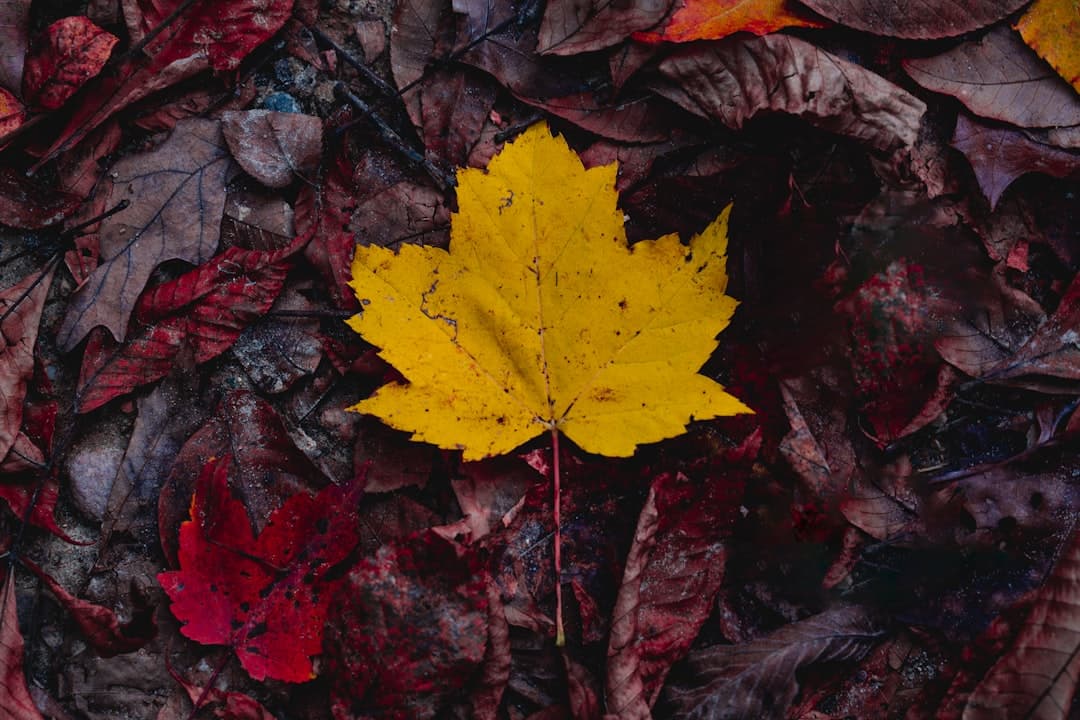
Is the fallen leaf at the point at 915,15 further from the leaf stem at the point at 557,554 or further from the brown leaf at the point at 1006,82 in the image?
the leaf stem at the point at 557,554

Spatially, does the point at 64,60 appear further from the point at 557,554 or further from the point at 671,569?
the point at 671,569

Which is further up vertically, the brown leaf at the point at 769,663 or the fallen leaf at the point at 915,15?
the fallen leaf at the point at 915,15

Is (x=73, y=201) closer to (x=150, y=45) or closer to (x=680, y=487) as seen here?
(x=150, y=45)

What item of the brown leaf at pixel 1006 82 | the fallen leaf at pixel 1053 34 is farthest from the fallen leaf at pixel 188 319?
the fallen leaf at pixel 1053 34

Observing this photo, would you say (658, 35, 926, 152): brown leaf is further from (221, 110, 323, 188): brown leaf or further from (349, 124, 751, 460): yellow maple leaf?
(221, 110, 323, 188): brown leaf

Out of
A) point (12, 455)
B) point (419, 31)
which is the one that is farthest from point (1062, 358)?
point (12, 455)

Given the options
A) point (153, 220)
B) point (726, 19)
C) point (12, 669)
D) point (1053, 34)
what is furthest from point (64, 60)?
point (1053, 34)

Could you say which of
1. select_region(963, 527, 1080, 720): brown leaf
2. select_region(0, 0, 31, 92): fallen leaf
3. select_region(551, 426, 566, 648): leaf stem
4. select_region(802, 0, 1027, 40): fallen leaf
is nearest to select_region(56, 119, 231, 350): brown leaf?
select_region(0, 0, 31, 92): fallen leaf
